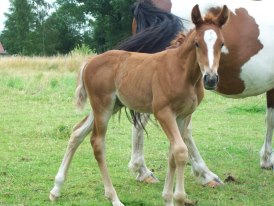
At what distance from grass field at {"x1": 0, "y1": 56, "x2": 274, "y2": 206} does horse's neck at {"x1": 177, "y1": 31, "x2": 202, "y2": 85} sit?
1237mm

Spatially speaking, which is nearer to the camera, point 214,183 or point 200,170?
point 214,183

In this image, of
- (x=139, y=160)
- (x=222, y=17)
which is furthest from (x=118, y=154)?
(x=222, y=17)

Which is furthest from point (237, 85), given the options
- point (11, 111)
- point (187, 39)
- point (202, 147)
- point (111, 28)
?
point (111, 28)

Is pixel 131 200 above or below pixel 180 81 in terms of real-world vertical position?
below

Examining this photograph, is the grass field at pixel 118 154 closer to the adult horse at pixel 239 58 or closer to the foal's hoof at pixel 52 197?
the foal's hoof at pixel 52 197

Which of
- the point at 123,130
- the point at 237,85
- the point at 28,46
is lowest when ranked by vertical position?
the point at 28,46

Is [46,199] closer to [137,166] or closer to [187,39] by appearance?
[137,166]

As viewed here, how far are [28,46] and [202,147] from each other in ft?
138

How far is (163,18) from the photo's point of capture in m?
5.33

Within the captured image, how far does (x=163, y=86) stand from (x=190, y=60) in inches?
11.2

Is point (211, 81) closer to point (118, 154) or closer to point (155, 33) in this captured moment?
point (155, 33)

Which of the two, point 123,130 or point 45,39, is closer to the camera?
point 123,130

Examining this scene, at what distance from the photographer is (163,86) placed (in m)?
4.24

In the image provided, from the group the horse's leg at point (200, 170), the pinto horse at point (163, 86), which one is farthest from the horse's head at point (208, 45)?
the horse's leg at point (200, 170)
